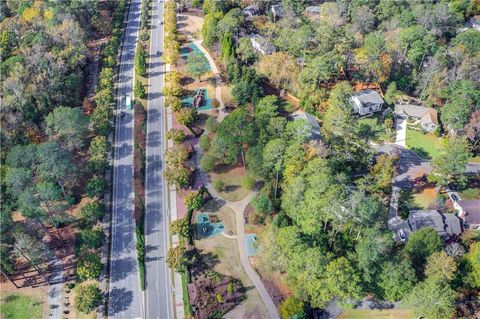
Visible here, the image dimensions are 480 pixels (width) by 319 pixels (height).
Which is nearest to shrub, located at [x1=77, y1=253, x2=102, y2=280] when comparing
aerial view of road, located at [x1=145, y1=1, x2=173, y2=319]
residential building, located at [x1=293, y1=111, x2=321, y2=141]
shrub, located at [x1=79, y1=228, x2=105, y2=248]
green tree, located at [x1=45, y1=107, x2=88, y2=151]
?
shrub, located at [x1=79, y1=228, x2=105, y2=248]

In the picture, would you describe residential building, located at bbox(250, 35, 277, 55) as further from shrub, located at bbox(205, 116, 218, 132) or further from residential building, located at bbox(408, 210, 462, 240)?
residential building, located at bbox(408, 210, 462, 240)

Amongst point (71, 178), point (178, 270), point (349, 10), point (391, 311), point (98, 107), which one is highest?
point (349, 10)

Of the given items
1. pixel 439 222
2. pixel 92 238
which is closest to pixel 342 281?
pixel 439 222

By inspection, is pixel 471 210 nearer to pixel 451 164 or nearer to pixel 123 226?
pixel 451 164

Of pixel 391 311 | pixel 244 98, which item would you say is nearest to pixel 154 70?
pixel 244 98

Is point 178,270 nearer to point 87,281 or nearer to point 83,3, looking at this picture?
point 87,281

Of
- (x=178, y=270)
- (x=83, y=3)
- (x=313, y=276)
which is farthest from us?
(x=83, y=3)
